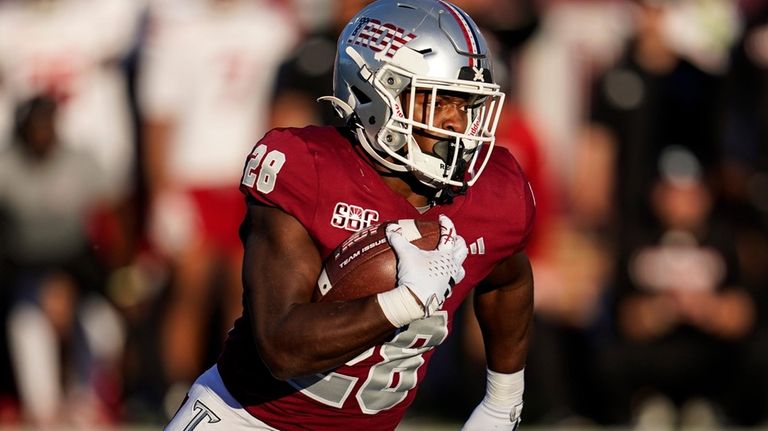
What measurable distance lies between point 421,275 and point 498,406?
0.94m

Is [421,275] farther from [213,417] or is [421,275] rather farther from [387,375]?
[213,417]

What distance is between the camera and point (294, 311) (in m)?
3.65

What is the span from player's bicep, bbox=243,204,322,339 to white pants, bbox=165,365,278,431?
38cm

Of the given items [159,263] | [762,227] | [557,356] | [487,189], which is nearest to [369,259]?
[487,189]

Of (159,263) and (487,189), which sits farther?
(159,263)

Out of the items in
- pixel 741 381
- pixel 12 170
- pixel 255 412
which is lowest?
pixel 741 381

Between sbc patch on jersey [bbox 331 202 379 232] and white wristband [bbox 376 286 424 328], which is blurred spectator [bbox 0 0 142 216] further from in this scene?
white wristband [bbox 376 286 424 328]

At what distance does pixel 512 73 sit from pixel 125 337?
246cm

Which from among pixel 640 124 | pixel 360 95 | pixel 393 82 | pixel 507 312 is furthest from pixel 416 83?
pixel 640 124

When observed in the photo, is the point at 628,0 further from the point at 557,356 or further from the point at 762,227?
the point at 557,356

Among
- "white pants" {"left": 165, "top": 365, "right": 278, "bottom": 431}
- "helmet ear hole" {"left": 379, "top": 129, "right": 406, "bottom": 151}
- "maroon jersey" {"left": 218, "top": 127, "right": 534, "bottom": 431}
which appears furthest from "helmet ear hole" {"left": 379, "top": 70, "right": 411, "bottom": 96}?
"white pants" {"left": 165, "top": 365, "right": 278, "bottom": 431}

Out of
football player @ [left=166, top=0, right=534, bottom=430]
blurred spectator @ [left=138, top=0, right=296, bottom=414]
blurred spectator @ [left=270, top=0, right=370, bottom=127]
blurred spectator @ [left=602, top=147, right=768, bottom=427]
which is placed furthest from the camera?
blurred spectator @ [left=138, top=0, right=296, bottom=414]

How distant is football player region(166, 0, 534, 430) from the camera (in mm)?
3650

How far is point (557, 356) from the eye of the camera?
304 inches
